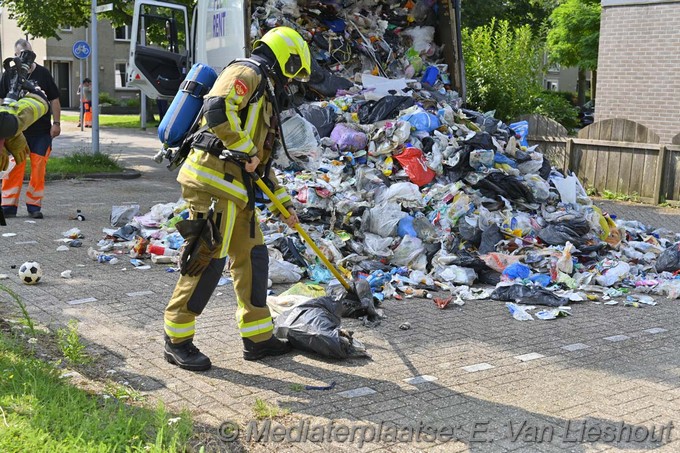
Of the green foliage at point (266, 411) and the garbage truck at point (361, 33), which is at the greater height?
the garbage truck at point (361, 33)

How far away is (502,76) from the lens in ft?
55.6

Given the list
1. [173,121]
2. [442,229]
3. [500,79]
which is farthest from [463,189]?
[500,79]

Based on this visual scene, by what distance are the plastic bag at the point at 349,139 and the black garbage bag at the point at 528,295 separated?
285cm

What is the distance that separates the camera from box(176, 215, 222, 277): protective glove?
4477 mm

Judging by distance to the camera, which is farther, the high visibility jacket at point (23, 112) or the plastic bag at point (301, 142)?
the plastic bag at point (301, 142)

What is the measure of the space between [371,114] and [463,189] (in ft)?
5.28

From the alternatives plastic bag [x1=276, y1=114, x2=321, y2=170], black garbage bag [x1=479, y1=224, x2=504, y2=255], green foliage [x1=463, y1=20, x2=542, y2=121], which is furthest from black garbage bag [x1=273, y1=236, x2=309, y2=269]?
green foliage [x1=463, y1=20, x2=542, y2=121]

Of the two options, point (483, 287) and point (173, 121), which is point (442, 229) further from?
A: point (173, 121)

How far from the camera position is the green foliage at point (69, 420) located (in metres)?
3.19

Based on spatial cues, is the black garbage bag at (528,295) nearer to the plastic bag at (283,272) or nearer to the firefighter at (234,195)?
the plastic bag at (283,272)

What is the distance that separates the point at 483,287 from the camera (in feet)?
23.7

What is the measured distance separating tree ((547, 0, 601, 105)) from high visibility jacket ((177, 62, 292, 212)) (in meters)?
23.6

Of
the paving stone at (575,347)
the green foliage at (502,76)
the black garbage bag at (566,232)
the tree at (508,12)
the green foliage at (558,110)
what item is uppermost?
the tree at (508,12)

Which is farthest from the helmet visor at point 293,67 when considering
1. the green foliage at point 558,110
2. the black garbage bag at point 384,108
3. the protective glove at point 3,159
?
the green foliage at point 558,110
